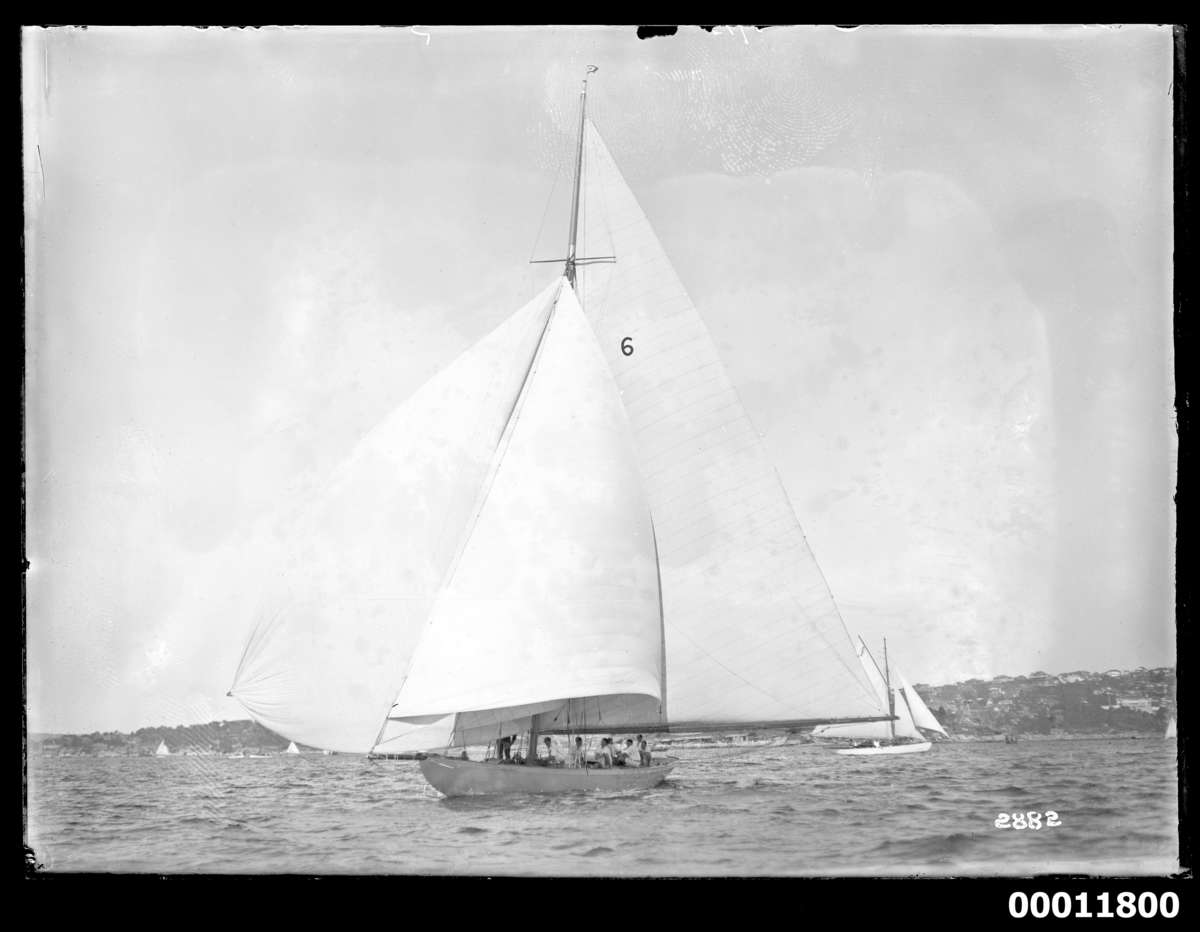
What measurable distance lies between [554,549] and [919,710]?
489cm

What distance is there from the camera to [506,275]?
16891 mm

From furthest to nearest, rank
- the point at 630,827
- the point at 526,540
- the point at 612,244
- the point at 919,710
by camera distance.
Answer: the point at 919,710
the point at 612,244
the point at 526,540
the point at 630,827

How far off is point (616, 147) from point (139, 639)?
23.6 feet

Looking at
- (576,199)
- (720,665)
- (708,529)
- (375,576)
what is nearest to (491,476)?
(375,576)

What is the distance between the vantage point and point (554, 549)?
17.1 m

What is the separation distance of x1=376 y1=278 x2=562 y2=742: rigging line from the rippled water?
1861mm

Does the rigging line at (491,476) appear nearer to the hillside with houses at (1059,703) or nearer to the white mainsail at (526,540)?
the white mainsail at (526,540)

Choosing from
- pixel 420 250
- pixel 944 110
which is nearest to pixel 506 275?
pixel 420 250

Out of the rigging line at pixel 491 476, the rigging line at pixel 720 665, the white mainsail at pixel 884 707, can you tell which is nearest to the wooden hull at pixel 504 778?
the rigging line at pixel 491 476

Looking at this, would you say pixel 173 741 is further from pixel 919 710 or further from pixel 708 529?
pixel 919 710

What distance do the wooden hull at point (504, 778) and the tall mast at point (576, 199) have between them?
18.6ft

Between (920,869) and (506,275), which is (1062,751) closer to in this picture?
(920,869)

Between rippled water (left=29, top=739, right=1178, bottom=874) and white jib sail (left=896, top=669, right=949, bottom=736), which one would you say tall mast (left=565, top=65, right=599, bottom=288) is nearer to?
white jib sail (left=896, top=669, right=949, bottom=736)

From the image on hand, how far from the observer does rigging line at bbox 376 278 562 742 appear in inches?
672
